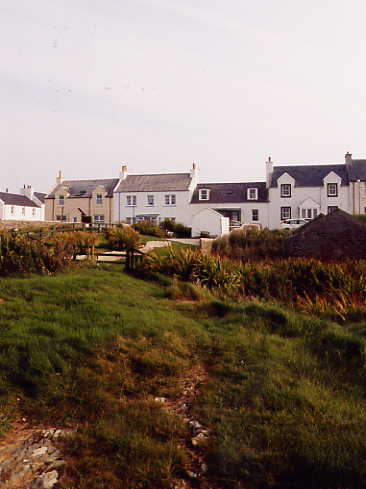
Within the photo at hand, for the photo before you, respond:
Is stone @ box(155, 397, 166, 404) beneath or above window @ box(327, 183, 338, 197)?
beneath

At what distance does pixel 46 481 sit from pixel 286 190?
44.7 m

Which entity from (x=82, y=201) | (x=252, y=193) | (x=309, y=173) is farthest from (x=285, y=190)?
(x=82, y=201)

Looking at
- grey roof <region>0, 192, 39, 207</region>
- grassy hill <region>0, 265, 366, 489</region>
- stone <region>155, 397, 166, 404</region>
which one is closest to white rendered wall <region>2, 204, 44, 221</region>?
grey roof <region>0, 192, 39, 207</region>

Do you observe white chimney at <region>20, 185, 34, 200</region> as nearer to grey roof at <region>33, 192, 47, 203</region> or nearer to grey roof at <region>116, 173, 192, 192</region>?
grey roof at <region>33, 192, 47, 203</region>

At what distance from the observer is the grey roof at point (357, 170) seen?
42784 mm

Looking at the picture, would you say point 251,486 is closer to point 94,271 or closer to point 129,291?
point 129,291

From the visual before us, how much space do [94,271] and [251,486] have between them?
745 cm

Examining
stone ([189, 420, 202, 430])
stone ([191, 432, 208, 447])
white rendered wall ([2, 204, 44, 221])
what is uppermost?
white rendered wall ([2, 204, 44, 221])

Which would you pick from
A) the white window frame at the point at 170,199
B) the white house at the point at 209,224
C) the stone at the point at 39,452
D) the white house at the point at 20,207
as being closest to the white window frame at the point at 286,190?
the white window frame at the point at 170,199

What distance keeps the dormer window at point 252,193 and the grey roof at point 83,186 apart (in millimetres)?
18284

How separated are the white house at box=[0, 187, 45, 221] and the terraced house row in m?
6.12

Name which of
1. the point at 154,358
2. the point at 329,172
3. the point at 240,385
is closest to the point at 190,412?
the point at 240,385

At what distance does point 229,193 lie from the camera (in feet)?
A: 156

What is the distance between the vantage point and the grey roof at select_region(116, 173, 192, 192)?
48.5 m
